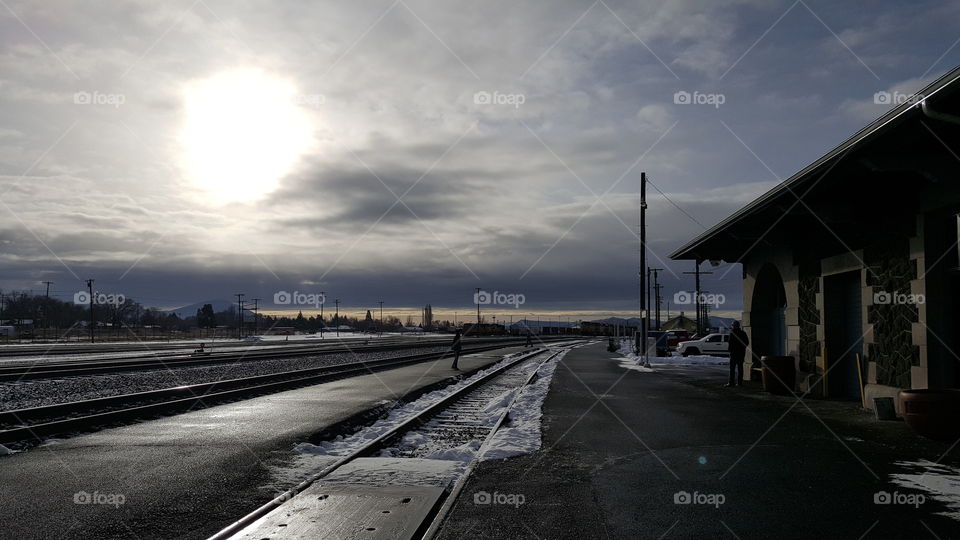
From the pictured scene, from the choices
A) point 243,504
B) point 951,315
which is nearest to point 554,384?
point 951,315

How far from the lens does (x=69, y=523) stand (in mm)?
5863

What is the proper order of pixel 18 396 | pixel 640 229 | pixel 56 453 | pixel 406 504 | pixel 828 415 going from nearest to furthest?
pixel 406 504, pixel 56 453, pixel 828 415, pixel 18 396, pixel 640 229

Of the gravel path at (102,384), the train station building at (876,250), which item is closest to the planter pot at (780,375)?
the train station building at (876,250)

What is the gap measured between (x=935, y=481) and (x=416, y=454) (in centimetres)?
635

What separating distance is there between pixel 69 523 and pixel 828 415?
13.0 metres

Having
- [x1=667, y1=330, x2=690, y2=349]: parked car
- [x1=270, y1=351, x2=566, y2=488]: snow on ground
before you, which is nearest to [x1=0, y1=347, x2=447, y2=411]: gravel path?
[x1=270, y1=351, x2=566, y2=488]: snow on ground

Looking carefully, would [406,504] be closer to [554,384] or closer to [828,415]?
[828,415]

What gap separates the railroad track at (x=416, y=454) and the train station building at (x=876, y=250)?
7493mm

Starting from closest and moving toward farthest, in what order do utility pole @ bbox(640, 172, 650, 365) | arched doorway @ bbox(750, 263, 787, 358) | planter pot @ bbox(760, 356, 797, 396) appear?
planter pot @ bbox(760, 356, 797, 396)
arched doorway @ bbox(750, 263, 787, 358)
utility pole @ bbox(640, 172, 650, 365)

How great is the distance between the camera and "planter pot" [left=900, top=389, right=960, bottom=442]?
10102 mm

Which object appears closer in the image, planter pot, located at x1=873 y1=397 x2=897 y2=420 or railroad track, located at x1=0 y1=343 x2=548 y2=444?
railroad track, located at x1=0 y1=343 x2=548 y2=444

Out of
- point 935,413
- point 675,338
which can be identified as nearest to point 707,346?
point 675,338

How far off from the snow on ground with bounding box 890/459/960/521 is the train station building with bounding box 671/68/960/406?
14.1ft

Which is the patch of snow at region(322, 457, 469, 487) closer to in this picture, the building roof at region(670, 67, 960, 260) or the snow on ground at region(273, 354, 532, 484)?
the snow on ground at region(273, 354, 532, 484)
